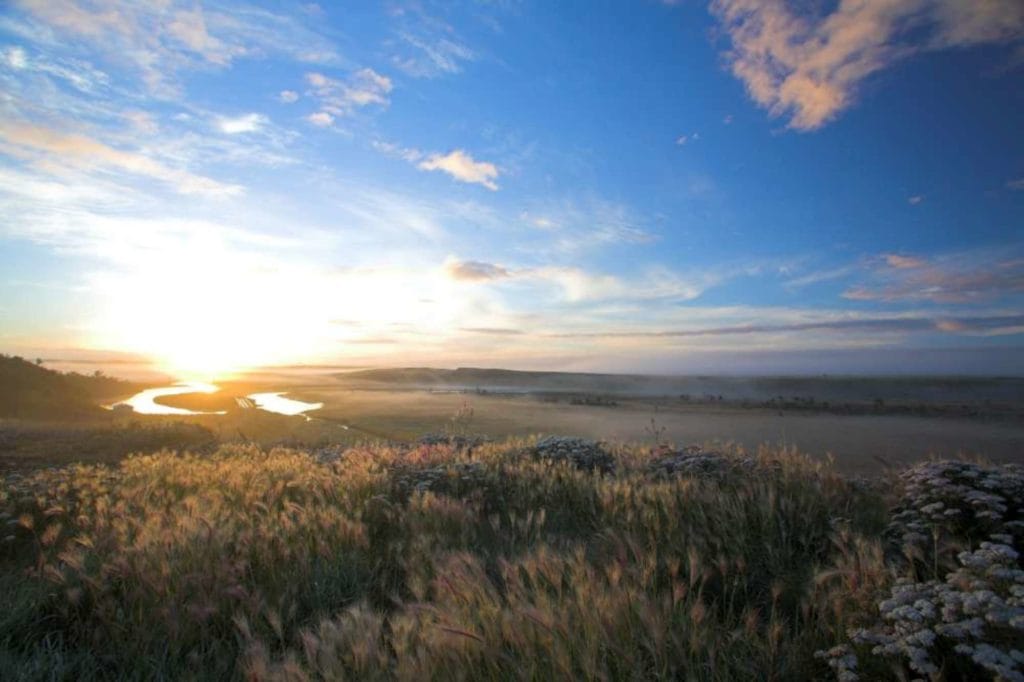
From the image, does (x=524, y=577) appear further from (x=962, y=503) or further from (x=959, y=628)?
(x=962, y=503)

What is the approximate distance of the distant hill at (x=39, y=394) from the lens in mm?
20734

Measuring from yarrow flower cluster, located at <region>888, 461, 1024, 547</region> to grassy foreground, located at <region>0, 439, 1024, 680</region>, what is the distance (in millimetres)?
26

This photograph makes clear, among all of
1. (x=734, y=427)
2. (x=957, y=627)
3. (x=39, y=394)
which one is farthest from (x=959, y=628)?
(x=39, y=394)

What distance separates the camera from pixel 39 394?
878 inches

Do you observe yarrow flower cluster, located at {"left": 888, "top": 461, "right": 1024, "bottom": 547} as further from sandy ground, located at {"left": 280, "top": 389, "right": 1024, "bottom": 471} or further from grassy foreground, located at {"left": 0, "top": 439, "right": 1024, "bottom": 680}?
sandy ground, located at {"left": 280, "top": 389, "right": 1024, "bottom": 471}

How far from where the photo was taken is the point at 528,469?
8.27 m

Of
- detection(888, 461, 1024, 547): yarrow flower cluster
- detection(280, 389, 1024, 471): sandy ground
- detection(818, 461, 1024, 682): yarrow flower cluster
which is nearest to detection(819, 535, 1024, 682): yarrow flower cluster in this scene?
detection(818, 461, 1024, 682): yarrow flower cluster

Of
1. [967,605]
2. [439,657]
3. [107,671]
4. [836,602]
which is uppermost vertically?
[967,605]

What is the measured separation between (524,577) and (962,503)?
12.0ft

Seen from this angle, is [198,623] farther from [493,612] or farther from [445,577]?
[493,612]

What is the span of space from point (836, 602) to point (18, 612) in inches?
212

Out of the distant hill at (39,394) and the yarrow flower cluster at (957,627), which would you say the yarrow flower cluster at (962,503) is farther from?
the distant hill at (39,394)

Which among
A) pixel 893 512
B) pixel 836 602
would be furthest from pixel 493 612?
pixel 893 512

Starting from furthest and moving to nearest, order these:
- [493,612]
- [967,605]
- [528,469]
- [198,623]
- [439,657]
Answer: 1. [528,469]
2. [198,623]
3. [493,612]
4. [439,657]
5. [967,605]
